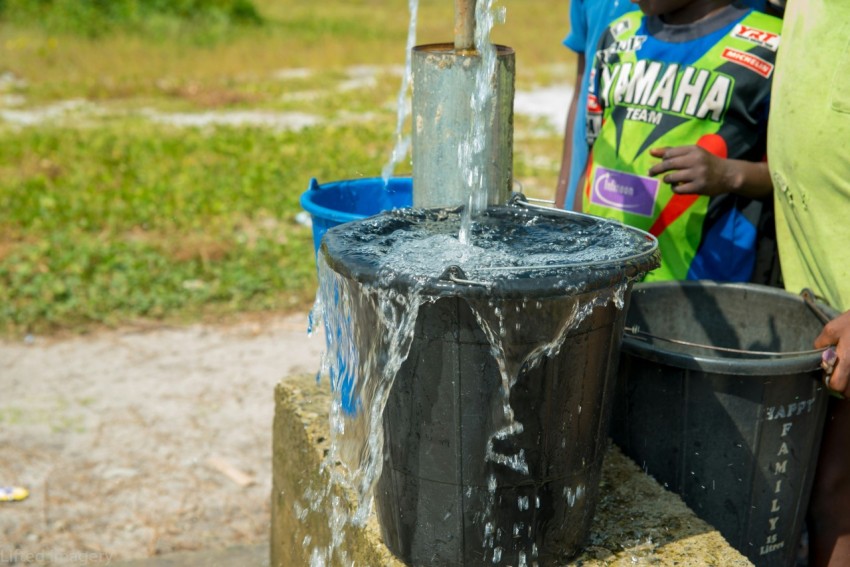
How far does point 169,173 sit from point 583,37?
506cm

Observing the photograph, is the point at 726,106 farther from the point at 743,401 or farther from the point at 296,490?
the point at 296,490

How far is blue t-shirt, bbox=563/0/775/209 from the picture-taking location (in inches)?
110

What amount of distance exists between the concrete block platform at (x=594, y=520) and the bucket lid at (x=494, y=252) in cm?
61

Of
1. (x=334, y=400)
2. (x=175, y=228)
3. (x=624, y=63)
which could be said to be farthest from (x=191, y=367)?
(x=624, y=63)

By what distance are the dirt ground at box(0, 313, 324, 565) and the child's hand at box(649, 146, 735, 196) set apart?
1800mm

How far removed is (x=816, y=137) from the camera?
2.06 m

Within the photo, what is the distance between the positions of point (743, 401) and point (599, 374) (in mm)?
471

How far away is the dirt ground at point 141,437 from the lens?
315cm

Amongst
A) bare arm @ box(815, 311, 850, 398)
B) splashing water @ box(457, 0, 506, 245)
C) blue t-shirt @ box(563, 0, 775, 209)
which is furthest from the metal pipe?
bare arm @ box(815, 311, 850, 398)

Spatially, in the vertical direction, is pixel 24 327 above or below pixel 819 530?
below

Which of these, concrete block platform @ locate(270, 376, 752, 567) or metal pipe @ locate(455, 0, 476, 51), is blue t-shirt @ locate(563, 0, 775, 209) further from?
concrete block platform @ locate(270, 376, 752, 567)

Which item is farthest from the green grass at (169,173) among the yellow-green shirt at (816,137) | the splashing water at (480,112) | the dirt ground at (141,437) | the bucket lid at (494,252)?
the yellow-green shirt at (816,137)

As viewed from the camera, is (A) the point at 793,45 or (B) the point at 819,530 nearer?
(A) the point at 793,45

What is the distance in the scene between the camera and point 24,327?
188 inches
